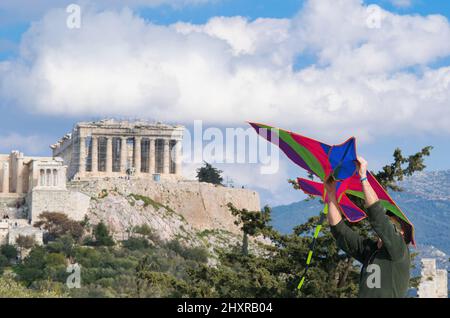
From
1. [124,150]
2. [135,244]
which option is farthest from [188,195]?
[135,244]

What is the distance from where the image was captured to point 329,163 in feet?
40.7

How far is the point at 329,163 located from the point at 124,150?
6526 cm

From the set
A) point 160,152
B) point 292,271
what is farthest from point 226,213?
point 292,271

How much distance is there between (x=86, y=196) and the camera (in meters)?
67.3

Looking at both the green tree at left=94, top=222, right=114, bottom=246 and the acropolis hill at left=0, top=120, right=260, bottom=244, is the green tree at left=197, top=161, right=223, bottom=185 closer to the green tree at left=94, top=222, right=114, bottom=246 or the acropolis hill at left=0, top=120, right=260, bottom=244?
the acropolis hill at left=0, top=120, right=260, bottom=244

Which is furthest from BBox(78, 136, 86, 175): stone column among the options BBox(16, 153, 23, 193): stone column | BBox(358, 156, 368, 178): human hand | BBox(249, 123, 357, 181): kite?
BBox(358, 156, 368, 178): human hand

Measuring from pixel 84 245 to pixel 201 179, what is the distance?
21495mm

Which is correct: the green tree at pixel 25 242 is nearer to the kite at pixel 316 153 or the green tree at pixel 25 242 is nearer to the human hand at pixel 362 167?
the kite at pixel 316 153

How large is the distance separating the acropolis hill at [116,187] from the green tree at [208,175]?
15.1ft

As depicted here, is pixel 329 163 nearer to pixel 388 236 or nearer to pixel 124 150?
pixel 388 236

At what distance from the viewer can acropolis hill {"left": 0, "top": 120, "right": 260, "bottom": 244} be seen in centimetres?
6662

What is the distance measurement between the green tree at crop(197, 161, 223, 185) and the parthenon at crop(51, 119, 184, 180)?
572cm

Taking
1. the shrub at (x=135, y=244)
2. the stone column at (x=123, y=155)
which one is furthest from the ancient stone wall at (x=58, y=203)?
the stone column at (x=123, y=155)
